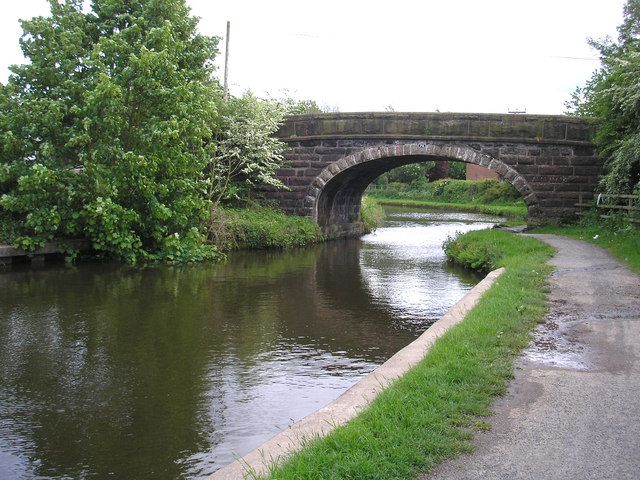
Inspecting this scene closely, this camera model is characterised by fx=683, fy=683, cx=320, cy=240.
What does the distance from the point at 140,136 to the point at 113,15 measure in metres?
3.34

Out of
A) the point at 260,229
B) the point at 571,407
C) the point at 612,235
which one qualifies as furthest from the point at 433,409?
the point at 260,229

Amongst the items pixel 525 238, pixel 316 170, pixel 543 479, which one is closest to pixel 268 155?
pixel 316 170

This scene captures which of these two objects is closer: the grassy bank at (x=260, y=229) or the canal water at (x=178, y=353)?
the canal water at (x=178, y=353)

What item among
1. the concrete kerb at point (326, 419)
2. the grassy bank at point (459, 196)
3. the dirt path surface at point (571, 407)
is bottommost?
the concrete kerb at point (326, 419)

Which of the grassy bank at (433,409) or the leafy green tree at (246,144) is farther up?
the leafy green tree at (246,144)

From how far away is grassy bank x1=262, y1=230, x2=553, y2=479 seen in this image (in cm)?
343

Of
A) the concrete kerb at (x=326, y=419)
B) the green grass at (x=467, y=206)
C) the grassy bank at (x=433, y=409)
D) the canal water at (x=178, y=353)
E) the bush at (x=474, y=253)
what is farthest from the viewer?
the green grass at (x=467, y=206)

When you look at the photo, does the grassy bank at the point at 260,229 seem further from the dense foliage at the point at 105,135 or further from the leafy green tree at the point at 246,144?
the dense foliage at the point at 105,135

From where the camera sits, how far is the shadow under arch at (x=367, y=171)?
18.8 meters

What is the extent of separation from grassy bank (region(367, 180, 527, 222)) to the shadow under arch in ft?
51.1

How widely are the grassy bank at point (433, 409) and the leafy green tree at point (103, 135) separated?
27.1 feet

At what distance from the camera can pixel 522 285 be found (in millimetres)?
8703

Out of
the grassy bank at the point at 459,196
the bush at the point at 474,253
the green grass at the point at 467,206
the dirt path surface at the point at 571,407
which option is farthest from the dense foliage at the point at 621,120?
the grassy bank at the point at 459,196

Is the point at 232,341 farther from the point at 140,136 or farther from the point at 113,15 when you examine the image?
the point at 113,15
